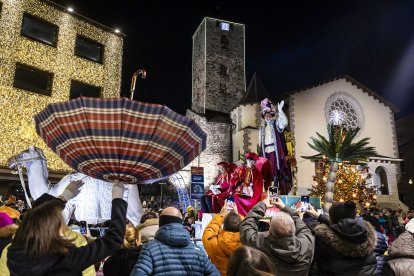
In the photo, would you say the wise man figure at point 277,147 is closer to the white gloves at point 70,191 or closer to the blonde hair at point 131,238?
the blonde hair at point 131,238

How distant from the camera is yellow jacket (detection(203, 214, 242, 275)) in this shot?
4270 millimetres

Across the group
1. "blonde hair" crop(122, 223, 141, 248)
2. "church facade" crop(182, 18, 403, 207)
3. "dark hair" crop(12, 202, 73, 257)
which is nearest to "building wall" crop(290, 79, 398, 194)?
"church facade" crop(182, 18, 403, 207)

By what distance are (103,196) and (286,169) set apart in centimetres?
492

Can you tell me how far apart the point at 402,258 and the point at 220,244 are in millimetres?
2047

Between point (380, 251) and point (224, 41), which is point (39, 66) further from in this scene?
point (224, 41)

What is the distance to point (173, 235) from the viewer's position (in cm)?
311

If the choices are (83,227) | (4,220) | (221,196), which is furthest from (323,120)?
(4,220)

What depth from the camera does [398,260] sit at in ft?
12.3

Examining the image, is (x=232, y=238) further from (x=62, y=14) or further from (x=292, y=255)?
(x=62, y=14)

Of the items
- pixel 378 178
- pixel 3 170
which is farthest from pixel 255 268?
pixel 378 178

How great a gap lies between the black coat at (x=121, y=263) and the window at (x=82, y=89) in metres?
17.9

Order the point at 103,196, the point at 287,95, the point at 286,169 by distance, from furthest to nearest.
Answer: the point at 287,95, the point at 286,169, the point at 103,196

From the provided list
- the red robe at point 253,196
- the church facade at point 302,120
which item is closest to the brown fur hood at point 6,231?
the red robe at point 253,196

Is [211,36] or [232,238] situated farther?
[211,36]
